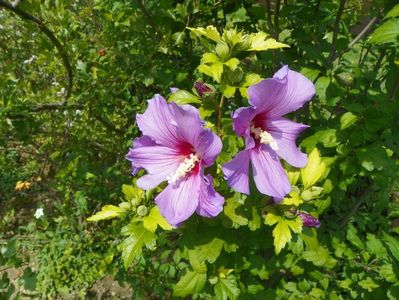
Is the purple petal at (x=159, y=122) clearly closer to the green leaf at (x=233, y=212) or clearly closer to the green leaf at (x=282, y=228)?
the green leaf at (x=233, y=212)

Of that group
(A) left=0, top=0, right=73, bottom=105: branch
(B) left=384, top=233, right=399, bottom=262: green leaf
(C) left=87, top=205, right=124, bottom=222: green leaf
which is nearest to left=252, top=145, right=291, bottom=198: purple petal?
(C) left=87, top=205, right=124, bottom=222: green leaf

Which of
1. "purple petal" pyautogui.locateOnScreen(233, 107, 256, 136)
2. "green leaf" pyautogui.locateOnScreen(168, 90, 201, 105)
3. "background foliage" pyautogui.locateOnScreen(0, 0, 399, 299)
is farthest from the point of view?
"background foliage" pyautogui.locateOnScreen(0, 0, 399, 299)

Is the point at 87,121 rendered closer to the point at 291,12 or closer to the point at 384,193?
the point at 291,12

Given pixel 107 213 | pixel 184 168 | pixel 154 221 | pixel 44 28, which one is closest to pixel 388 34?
pixel 184 168

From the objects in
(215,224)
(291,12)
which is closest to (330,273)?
(215,224)

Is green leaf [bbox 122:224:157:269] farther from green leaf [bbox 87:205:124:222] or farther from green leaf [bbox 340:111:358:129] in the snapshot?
green leaf [bbox 340:111:358:129]
